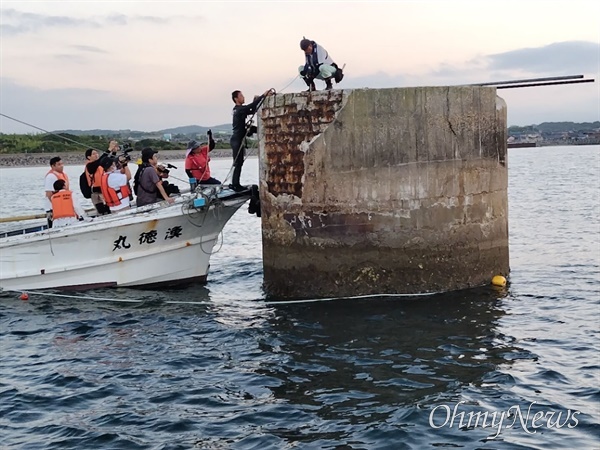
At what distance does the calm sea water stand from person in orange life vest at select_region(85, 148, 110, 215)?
1.79 meters

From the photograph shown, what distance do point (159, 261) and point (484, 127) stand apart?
660cm

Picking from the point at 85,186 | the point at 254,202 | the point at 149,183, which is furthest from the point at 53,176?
the point at 254,202

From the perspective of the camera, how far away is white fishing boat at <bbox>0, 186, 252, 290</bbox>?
14445 mm

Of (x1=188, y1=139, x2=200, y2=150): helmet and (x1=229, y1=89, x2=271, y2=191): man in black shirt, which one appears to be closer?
(x1=229, y1=89, x2=271, y2=191): man in black shirt

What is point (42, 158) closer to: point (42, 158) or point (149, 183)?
point (42, 158)

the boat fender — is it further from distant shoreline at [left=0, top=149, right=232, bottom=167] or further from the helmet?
distant shoreline at [left=0, top=149, right=232, bottom=167]

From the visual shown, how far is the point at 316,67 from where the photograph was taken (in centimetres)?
1325

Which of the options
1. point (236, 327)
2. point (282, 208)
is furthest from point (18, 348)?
point (282, 208)

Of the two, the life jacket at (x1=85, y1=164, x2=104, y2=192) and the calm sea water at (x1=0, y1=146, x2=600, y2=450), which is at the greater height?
the life jacket at (x1=85, y1=164, x2=104, y2=192)

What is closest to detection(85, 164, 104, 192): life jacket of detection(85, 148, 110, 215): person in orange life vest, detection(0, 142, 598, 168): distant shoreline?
detection(85, 148, 110, 215): person in orange life vest

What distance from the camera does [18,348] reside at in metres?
11.7

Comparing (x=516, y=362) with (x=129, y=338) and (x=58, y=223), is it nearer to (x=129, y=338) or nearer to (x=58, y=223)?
(x=129, y=338)

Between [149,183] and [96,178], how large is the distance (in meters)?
1.23

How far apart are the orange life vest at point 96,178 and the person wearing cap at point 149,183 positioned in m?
0.72
